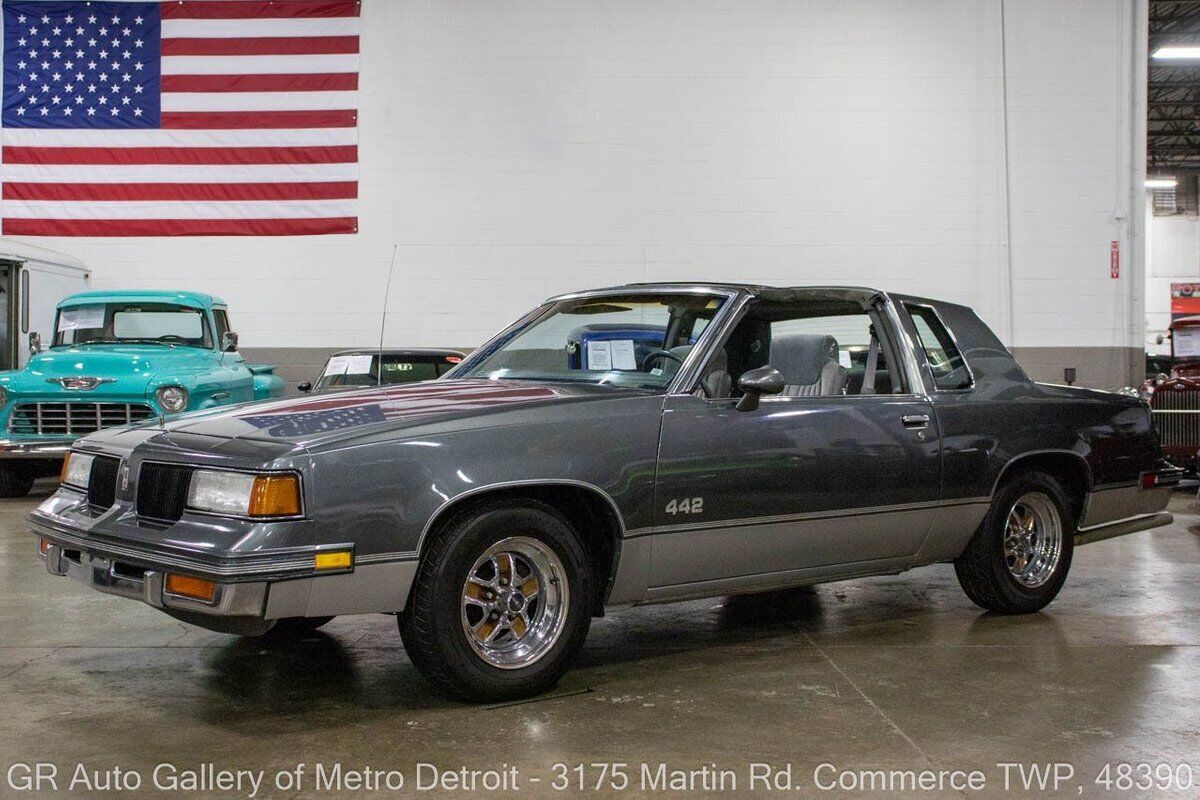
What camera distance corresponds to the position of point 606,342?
4.86 metres

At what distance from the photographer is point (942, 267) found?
47.9 feet

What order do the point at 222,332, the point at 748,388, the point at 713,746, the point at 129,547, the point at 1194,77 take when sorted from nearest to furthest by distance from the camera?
1. the point at 713,746
2. the point at 129,547
3. the point at 748,388
4. the point at 222,332
5. the point at 1194,77

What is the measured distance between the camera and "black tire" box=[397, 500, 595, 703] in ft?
12.3

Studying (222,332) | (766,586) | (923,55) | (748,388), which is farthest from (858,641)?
(923,55)

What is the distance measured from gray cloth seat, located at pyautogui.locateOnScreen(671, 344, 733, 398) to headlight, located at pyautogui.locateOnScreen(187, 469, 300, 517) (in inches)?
63.9

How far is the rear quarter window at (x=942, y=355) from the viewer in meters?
5.32

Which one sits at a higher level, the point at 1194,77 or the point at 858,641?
the point at 1194,77

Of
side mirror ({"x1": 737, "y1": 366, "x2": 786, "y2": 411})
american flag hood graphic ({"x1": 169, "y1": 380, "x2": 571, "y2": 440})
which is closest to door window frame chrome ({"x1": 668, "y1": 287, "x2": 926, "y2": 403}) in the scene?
side mirror ({"x1": 737, "y1": 366, "x2": 786, "y2": 411})

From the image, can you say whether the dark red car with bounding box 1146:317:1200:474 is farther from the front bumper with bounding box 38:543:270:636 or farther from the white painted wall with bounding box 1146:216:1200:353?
the white painted wall with bounding box 1146:216:1200:353

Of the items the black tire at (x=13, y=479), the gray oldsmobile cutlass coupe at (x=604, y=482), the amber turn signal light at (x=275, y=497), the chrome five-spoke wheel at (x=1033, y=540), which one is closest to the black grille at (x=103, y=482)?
the gray oldsmobile cutlass coupe at (x=604, y=482)

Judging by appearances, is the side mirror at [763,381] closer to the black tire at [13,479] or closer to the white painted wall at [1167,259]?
the black tire at [13,479]

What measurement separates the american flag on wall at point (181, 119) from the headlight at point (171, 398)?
15.9 ft

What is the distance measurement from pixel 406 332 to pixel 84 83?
4914mm

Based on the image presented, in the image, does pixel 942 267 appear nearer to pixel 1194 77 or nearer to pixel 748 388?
pixel 748 388
